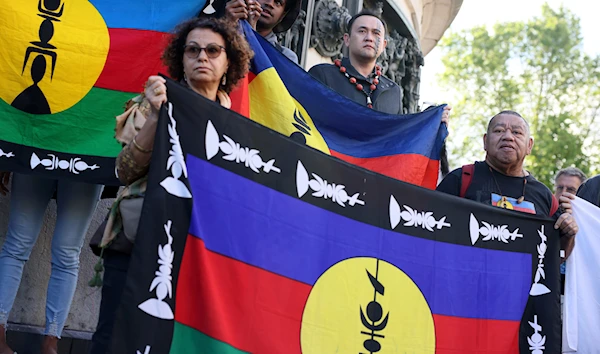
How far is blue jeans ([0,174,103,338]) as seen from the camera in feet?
14.9

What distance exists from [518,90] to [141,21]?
2221 cm

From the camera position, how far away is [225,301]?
3535mm

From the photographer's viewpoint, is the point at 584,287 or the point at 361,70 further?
the point at 361,70

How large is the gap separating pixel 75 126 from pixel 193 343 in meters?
1.90

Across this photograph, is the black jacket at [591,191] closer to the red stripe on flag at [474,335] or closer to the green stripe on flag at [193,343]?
the red stripe on flag at [474,335]

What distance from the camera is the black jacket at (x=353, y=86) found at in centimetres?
571

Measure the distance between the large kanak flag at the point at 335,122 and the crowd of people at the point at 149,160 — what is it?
0.90 ft

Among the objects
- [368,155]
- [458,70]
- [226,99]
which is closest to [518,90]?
[458,70]

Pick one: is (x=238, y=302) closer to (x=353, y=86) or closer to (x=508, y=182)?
(x=508, y=182)

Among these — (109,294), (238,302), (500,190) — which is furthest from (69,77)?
(500,190)

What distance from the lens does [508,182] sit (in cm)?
507

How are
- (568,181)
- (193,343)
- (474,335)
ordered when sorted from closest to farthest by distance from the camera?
(193,343)
(474,335)
(568,181)

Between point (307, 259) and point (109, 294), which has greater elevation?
point (307, 259)

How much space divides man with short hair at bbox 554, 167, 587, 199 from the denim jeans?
4.16m
